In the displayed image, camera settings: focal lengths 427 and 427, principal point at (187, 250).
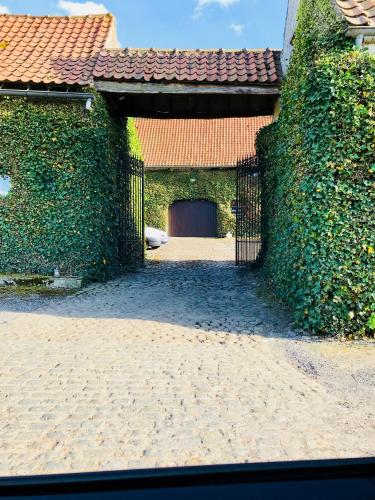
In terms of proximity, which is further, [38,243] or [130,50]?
[130,50]

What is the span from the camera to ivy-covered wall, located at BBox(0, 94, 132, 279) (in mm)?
8188

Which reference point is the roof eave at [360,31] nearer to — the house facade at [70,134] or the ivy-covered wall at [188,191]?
the house facade at [70,134]

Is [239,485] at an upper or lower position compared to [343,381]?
upper

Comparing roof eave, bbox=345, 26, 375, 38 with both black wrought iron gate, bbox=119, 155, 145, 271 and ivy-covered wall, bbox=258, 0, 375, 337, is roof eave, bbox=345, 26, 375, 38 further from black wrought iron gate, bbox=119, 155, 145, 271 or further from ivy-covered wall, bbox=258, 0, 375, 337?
black wrought iron gate, bbox=119, 155, 145, 271

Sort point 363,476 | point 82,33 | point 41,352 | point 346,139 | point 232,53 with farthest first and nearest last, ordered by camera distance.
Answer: point 82,33 → point 232,53 → point 346,139 → point 41,352 → point 363,476

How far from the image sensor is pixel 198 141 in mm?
24453

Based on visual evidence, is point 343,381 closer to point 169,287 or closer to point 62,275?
point 169,287

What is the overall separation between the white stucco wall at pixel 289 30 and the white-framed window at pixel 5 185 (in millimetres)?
5743

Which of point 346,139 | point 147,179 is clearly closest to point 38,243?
point 346,139

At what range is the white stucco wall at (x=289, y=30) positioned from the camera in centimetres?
786

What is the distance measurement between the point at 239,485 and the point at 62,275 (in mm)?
Answer: 7794

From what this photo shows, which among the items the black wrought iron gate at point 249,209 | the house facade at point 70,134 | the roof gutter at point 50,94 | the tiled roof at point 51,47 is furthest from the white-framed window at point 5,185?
the black wrought iron gate at point 249,209

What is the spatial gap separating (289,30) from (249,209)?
154 inches

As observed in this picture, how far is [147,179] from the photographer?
77.0 ft
